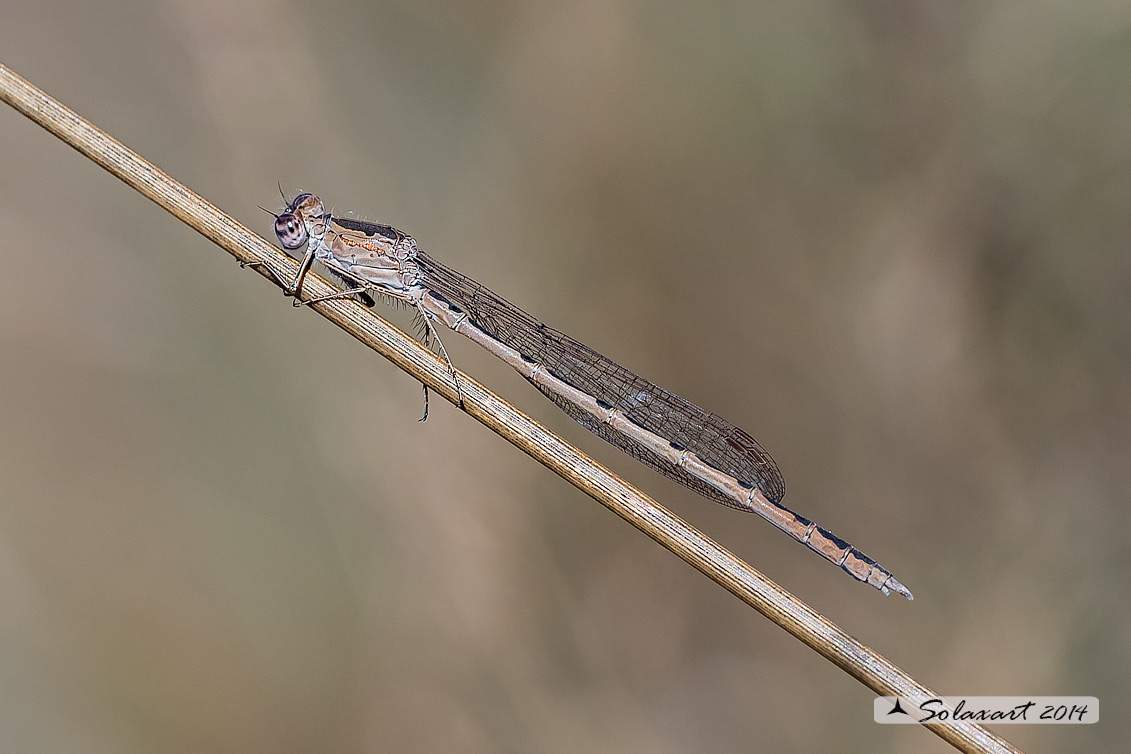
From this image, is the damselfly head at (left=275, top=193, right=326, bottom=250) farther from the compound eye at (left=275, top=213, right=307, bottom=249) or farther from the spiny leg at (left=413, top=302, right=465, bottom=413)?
the spiny leg at (left=413, top=302, right=465, bottom=413)

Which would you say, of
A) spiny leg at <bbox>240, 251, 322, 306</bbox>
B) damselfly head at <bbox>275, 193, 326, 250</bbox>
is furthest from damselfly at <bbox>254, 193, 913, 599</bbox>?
spiny leg at <bbox>240, 251, 322, 306</bbox>

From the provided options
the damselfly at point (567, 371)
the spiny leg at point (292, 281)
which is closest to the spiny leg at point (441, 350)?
the damselfly at point (567, 371)

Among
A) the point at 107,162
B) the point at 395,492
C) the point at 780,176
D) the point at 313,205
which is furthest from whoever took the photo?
the point at 780,176

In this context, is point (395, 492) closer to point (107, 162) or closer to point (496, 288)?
point (496, 288)

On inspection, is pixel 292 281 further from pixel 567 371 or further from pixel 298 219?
pixel 567 371

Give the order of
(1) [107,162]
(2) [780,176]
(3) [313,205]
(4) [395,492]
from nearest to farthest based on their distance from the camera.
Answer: (1) [107,162] < (3) [313,205] < (4) [395,492] < (2) [780,176]

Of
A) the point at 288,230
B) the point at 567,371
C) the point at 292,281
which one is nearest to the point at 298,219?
the point at 288,230

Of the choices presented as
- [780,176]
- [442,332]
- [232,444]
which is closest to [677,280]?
[780,176]
